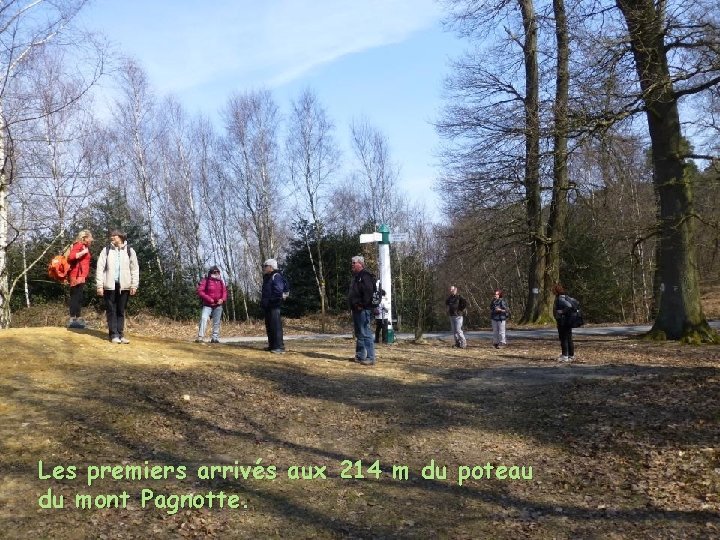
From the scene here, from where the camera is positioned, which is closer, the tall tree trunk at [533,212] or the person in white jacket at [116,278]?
the person in white jacket at [116,278]

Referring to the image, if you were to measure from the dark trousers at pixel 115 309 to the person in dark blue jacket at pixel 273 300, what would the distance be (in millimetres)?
2341

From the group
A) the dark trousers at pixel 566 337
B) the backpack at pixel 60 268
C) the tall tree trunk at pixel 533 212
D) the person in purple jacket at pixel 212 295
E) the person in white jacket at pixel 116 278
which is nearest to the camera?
the person in white jacket at pixel 116 278

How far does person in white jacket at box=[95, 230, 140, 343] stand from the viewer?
929 cm

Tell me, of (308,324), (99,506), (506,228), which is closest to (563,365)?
(99,506)

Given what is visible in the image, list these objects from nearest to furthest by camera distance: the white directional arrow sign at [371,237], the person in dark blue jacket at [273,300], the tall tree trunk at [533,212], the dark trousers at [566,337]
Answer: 1. the person in dark blue jacket at [273,300]
2. the dark trousers at [566,337]
3. the white directional arrow sign at [371,237]
4. the tall tree trunk at [533,212]

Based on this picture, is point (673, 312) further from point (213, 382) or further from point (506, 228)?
point (213, 382)

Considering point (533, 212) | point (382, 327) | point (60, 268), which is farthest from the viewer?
point (533, 212)

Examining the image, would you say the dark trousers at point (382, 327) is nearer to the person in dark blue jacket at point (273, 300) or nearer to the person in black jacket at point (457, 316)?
the person in black jacket at point (457, 316)

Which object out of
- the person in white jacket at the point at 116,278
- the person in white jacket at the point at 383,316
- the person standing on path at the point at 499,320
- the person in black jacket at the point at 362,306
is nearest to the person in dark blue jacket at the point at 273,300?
the person in black jacket at the point at 362,306

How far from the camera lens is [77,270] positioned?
1035cm

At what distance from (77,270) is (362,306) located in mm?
4902

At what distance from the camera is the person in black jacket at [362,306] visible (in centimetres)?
1051

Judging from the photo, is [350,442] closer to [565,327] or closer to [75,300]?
[75,300]

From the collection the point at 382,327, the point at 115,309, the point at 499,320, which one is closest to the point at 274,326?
the point at 115,309
